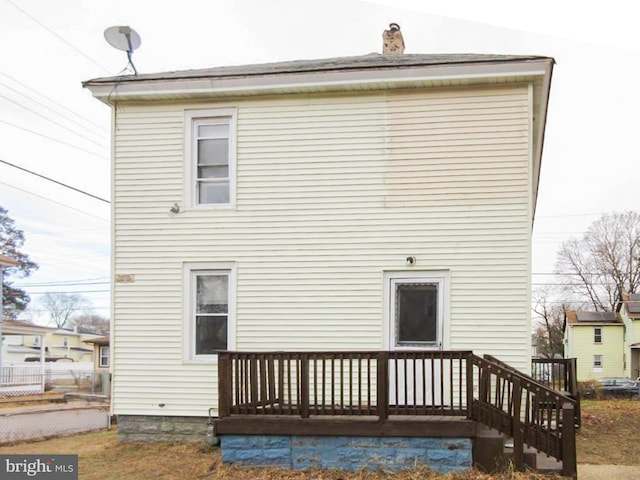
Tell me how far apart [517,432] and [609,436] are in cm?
418

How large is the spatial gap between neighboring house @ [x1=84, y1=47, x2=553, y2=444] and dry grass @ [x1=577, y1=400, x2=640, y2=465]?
6.01 feet

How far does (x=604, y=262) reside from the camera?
47625 mm

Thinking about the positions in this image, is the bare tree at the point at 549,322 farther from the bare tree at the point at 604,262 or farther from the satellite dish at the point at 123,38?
the satellite dish at the point at 123,38

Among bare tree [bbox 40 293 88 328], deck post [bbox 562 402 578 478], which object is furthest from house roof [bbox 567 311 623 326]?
bare tree [bbox 40 293 88 328]

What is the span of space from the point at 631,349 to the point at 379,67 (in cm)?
3535

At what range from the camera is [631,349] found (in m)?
37.7

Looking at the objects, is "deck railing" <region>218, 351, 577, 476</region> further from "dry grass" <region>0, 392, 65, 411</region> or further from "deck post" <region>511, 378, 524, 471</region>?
"dry grass" <region>0, 392, 65, 411</region>

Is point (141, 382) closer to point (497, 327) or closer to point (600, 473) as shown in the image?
point (497, 327)

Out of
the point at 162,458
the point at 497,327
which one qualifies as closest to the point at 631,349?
the point at 497,327

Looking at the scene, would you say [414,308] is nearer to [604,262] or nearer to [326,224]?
[326,224]

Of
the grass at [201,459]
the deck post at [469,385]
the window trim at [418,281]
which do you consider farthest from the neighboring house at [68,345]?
the deck post at [469,385]

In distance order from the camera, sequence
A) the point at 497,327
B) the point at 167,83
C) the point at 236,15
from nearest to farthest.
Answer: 1. the point at 236,15
2. the point at 497,327
3. the point at 167,83

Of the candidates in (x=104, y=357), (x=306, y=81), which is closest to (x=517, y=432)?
(x=306, y=81)

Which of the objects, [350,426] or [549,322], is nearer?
[350,426]
